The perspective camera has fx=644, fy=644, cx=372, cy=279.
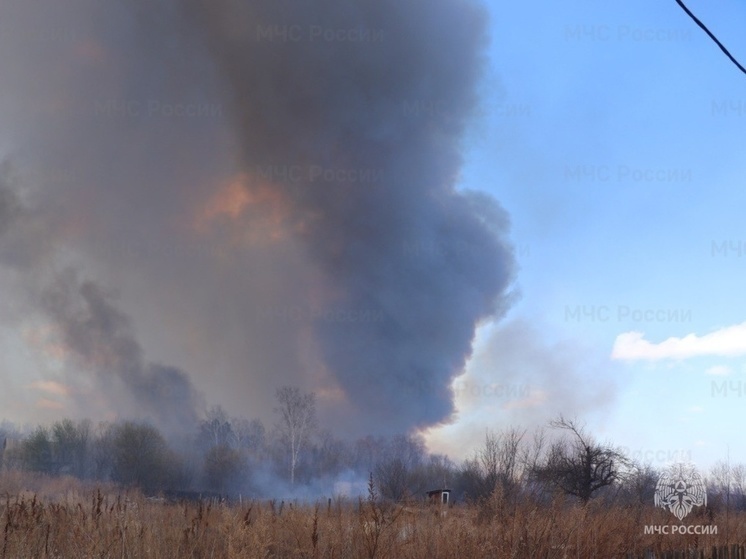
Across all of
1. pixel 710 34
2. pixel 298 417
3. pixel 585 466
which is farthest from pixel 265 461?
pixel 710 34

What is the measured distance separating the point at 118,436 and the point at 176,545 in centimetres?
4465

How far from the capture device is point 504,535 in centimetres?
935

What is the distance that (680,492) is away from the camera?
59.2 feet

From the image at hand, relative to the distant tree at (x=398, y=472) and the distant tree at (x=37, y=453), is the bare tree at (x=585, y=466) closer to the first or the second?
the distant tree at (x=398, y=472)

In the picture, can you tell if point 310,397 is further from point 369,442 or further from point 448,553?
point 448,553

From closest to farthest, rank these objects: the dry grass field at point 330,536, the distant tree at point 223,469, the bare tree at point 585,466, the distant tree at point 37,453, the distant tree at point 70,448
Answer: the dry grass field at point 330,536
the bare tree at point 585,466
the distant tree at point 223,469
the distant tree at point 37,453
the distant tree at point 70,448

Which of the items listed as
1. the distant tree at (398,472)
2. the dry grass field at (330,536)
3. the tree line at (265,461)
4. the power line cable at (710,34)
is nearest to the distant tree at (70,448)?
the tree line at (265,461)

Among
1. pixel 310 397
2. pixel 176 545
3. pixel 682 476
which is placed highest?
pixel 310 397

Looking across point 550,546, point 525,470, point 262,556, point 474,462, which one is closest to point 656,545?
point 550,546

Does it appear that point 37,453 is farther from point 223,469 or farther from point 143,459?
point 223,469

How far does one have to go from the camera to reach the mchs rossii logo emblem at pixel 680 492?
16.5 m

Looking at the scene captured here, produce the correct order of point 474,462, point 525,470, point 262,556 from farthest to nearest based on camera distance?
point 474,462 < point 525,470 < point 262,556

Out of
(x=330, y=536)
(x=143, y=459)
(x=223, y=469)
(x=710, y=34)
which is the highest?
(x=710, y=34)

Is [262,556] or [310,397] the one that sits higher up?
[310,397]
